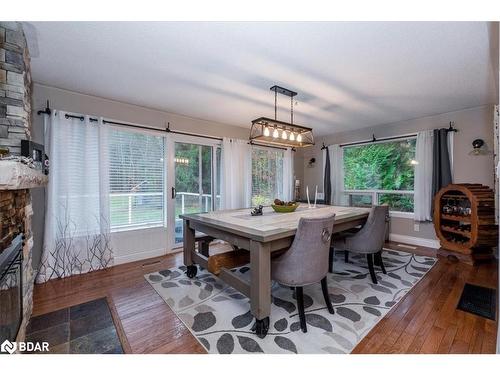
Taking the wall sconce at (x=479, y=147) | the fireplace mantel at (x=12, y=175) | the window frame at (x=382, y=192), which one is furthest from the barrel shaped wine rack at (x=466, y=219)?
the fireplace mantel at (x=12, y=175)

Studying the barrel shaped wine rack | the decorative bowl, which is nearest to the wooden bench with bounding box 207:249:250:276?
the decorative bowl

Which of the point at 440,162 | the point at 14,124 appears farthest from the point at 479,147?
the point at 14,124

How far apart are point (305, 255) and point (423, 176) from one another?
332 cm

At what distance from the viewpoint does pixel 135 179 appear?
3375 millimetres

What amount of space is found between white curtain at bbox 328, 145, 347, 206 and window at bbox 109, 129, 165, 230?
3538 mm

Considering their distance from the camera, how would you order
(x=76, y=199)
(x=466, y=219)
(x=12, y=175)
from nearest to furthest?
1. (x=12, y=175)
2. (x=76, y=199)
3. (x=466, y=219)

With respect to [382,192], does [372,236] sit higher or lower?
lower

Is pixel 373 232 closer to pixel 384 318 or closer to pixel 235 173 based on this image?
pixel 384 318

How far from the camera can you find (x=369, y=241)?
2541 mm

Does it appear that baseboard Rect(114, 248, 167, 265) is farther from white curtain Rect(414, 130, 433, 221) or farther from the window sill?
white curtain Rect(414, 130, 433, 221)

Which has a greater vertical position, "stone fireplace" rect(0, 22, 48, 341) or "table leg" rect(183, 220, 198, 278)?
"stone fireplace" rect(0, 22, 48, 341)

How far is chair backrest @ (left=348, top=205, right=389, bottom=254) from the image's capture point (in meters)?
2.52

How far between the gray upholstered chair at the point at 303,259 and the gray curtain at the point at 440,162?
2.98m

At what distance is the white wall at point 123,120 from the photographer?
269cm
